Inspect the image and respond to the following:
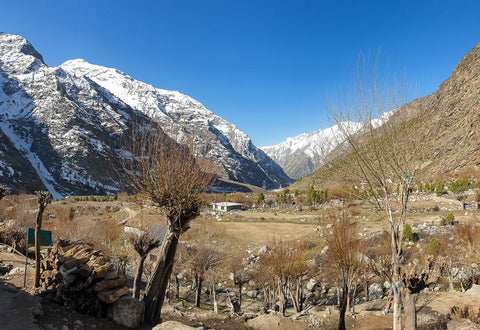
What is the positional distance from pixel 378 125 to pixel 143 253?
11.0 meters

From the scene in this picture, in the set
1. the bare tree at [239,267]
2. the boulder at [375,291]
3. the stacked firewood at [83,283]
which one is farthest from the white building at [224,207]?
the stacked firewood at [83,283]

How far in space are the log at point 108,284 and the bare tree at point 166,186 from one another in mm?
978

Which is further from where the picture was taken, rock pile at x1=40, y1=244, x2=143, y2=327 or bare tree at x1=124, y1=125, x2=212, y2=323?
bare tree at x1=124, y1=125, x2=212, y2=323

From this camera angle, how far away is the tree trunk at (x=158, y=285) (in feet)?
28.6

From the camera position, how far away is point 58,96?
186875 mm

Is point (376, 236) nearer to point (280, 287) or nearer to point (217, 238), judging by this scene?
point (280, 287)

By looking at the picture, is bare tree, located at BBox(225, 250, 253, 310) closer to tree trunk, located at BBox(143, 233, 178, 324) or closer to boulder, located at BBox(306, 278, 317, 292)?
boulder, located at BBox(306, 278, 317, 292)

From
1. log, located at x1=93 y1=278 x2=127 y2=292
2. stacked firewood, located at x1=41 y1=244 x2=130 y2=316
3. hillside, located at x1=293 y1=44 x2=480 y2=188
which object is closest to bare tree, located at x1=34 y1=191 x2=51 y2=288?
stacked firewood, located at x1=41 y1=244 x2=130 y2=316

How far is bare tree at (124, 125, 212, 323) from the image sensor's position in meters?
8.59

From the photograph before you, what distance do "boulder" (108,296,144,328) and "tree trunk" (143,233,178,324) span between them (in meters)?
0.50

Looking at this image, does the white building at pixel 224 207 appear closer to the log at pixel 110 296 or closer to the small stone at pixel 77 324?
the log at pixel 110 296

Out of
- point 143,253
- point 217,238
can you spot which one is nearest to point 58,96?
point 217,238

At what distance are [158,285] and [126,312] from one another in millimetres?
1258

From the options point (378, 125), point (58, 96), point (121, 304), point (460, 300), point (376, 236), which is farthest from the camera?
point (58, 96)
